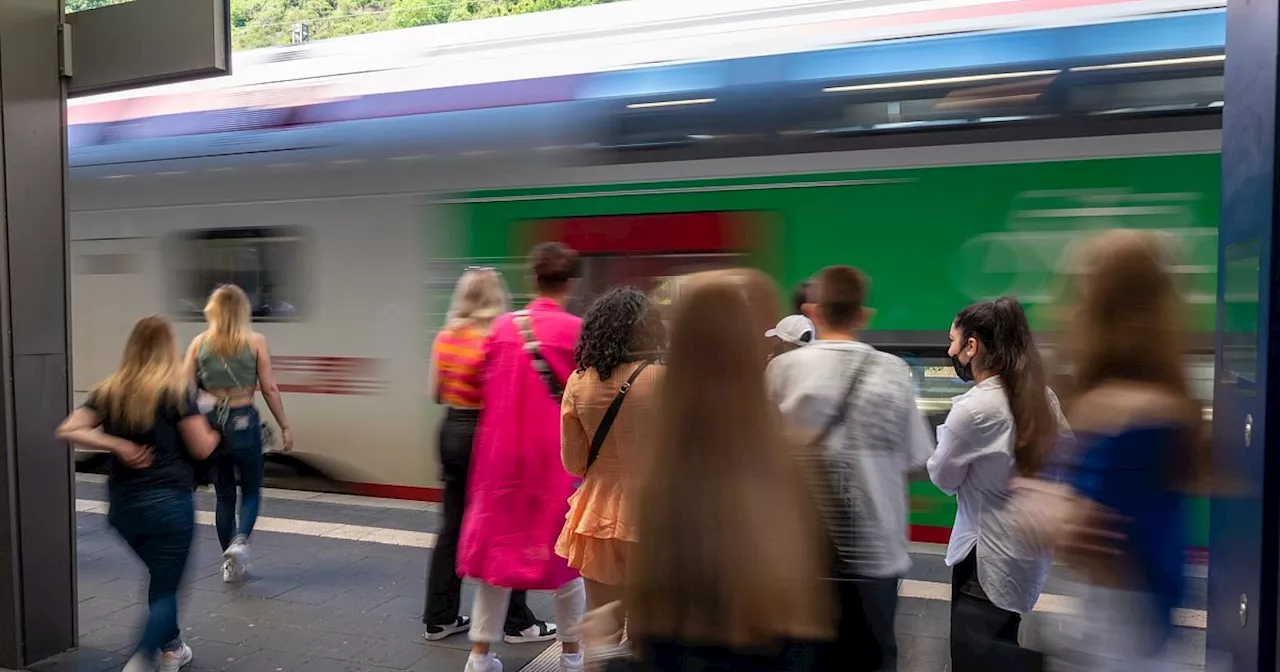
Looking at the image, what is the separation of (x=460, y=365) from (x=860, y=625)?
215cm

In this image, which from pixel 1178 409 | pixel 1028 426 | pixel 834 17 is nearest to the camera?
pixel 1178 409

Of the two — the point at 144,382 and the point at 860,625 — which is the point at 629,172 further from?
the point at 860,625

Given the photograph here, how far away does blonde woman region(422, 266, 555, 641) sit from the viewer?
4215 mm

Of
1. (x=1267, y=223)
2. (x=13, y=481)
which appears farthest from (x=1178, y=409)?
(x=13, y=481)

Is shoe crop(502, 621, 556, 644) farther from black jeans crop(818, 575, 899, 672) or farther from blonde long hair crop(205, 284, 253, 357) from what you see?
blonde long hair crop(205, 284, 253, 357)

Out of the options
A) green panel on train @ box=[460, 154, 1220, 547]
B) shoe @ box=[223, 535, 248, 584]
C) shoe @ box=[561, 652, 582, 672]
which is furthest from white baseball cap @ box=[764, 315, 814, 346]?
shoe @ box=[223, 535, 248, 584]

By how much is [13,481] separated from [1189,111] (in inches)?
219

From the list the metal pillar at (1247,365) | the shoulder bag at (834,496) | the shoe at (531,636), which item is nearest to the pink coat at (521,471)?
the shoe at (531,636)

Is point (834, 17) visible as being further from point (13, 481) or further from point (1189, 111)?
point (13, 481)

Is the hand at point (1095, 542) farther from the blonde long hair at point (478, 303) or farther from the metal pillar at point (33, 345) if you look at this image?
the metal pillar at point (33, 345)

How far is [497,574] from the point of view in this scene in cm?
363

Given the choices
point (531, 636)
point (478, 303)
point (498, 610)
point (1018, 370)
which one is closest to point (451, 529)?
point (531, 636)

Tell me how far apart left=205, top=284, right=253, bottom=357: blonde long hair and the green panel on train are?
220 centimetres

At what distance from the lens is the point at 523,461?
11.9 feet
